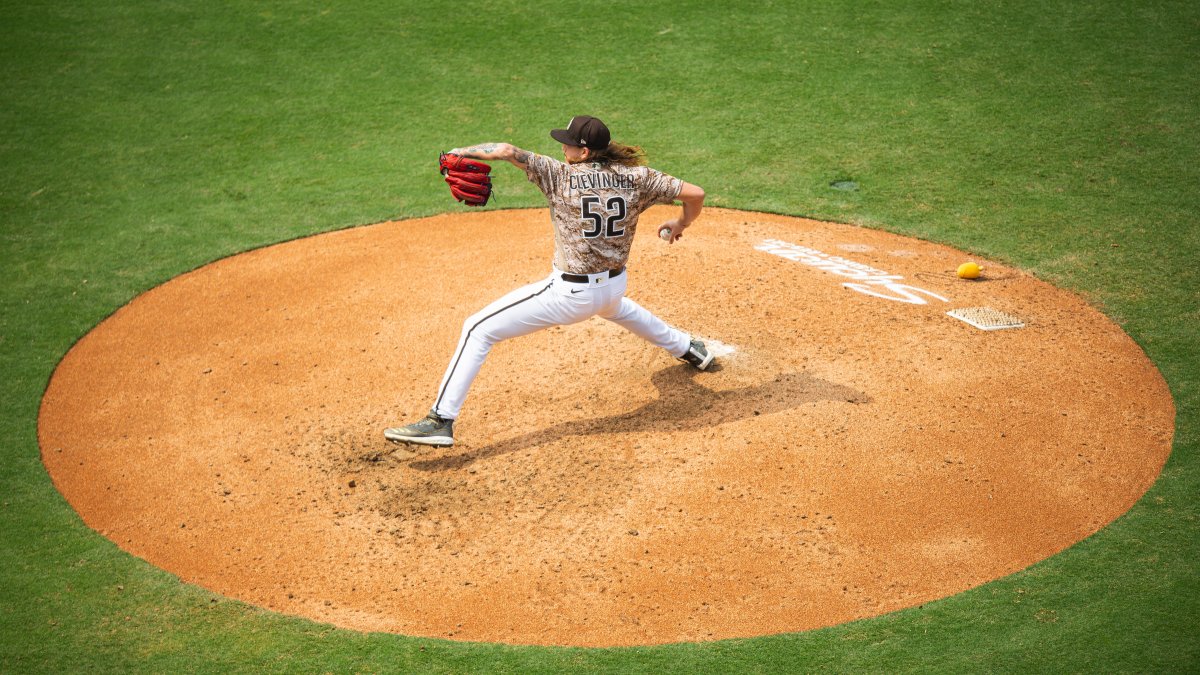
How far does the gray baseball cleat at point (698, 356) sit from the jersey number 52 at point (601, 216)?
134cm

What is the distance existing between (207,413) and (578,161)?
319 cm

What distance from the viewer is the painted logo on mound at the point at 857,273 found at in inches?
324

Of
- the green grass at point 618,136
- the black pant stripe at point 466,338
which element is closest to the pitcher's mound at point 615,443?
the green grass at point 618,136

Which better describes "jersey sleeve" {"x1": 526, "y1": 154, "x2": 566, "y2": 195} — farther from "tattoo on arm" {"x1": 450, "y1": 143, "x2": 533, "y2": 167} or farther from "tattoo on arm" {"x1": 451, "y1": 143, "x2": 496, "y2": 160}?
"tattoo on arm" {"x1": 451, "y1": 143, "x2": 496, "y2": 160}

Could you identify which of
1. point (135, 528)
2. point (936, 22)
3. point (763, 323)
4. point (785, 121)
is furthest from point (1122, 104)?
point (135, 528)

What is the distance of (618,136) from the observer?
11.2 metres

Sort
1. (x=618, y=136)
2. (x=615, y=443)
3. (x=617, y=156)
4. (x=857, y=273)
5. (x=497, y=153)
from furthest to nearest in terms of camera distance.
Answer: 1. (x=618, y=136)
2. (x=857, y=273)
3. (x=615, y=443)
4. (x=617, y=156)
5. (x=497, y=153)

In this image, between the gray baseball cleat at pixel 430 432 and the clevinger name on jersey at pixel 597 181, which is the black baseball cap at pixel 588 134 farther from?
the gray baseball cleat at pixel 430 432

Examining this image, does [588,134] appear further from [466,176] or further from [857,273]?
[857,273]

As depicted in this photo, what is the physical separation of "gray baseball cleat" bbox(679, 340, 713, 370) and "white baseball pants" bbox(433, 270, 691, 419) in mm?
873

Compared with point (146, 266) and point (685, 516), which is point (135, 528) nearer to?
point (685, 516)

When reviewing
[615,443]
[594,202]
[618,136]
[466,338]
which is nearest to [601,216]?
[594,202]

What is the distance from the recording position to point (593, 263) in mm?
6188

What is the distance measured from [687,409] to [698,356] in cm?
47
